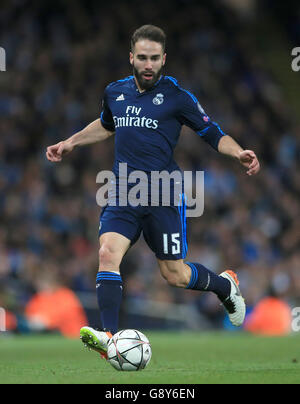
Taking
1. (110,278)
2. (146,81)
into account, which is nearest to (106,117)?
(146,81)

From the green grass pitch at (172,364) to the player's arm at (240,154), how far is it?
4.95 feet

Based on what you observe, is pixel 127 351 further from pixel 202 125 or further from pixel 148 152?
pixel 202 125

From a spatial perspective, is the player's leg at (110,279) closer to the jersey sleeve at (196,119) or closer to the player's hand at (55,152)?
the player's hand at (55,152)

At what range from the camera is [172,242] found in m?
6.93

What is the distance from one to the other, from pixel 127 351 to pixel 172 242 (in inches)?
40.1

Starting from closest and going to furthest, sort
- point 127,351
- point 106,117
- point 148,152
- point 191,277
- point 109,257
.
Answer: point 127,351
point 109,257
point 148,152
point 191,277
point 106,117

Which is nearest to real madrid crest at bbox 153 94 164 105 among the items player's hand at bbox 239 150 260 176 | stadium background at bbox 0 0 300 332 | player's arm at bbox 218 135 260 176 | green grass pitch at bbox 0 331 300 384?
player's arm at bbox 218 135 260 176

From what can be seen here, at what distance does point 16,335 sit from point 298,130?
27.5 ft

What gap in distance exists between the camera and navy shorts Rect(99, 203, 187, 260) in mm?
6789

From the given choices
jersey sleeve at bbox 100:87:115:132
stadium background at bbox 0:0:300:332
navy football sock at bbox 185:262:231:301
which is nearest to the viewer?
navy football sock at bbox 185:262:231:301

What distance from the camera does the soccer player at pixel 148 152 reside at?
6.70m

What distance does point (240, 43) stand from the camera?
21016 mm

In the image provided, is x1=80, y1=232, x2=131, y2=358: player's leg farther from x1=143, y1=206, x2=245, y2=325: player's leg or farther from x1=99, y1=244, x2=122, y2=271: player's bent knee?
x1=143, y1=206, x2=245, y2=325: player's leg
